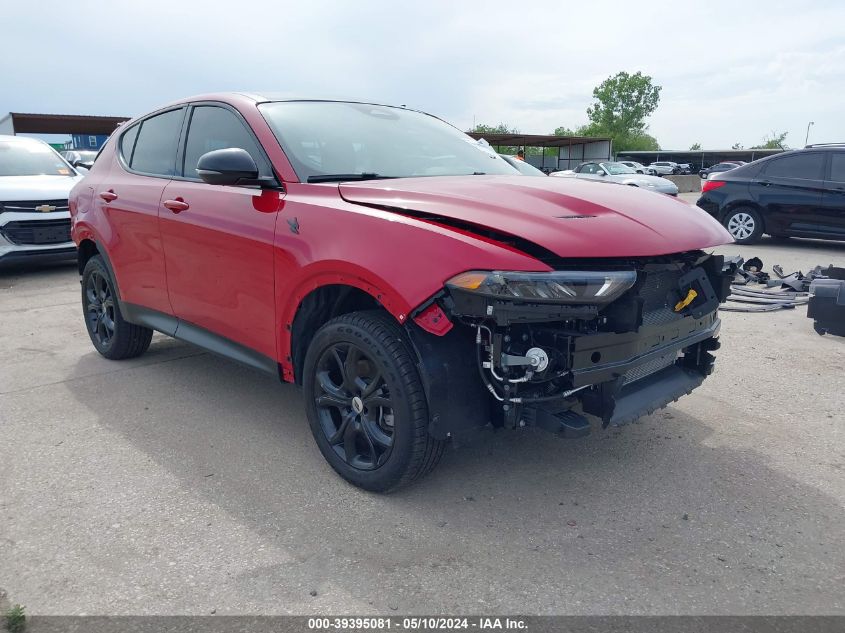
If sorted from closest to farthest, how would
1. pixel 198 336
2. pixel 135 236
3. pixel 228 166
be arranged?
pixel 228 166
pixel 198 336
pixel 135 236

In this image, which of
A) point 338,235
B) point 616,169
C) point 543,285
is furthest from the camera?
point 616,169

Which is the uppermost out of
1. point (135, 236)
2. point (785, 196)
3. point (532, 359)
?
point (785, 196)

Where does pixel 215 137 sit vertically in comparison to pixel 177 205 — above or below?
above

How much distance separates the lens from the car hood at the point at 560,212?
7.99 ft

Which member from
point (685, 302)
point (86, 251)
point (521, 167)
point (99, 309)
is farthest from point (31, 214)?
point (685, 302)

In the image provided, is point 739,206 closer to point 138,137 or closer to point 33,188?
point 138,137

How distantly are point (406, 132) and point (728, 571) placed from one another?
267 centimetres

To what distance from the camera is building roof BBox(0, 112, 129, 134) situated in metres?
29.6

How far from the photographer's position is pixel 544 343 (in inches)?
96.9

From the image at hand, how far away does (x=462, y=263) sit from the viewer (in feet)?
7.80

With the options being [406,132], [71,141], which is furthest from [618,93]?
[406,132]

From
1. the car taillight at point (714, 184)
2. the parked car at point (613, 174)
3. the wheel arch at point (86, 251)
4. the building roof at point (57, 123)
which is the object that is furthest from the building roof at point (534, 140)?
the wheel arch at point (86, 251)

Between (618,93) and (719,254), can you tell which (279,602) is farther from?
(618,93)

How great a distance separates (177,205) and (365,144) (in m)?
1.16
